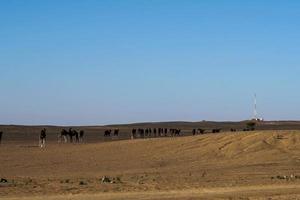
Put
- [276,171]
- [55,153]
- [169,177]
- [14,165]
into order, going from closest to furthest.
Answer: [169,177]
[276,171]
[14,165]
[55,153]

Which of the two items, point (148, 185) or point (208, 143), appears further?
point (208, 143)

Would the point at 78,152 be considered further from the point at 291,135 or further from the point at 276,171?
the point at 276,171

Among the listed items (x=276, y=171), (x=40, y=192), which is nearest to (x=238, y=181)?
(x=276, y=171)

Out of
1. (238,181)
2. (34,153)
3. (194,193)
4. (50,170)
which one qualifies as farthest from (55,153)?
(194,193)

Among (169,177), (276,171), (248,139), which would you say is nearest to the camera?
(169,177)

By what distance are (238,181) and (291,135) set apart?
57.9 feet

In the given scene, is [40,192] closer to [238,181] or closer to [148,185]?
[148,185]

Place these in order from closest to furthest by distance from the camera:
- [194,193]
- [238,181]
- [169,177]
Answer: [194,193] < [238,181] < [169,177]

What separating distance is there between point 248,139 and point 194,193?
20114mm

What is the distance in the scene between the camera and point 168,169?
102 ft

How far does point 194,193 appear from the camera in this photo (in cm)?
1972

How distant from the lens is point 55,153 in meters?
43.5

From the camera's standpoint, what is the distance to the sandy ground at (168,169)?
20.0 metres

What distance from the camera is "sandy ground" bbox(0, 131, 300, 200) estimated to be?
2003 cm
